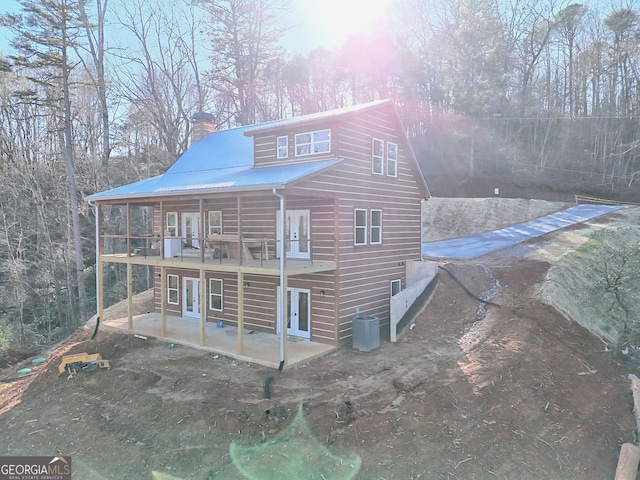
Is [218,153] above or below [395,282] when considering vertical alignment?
above

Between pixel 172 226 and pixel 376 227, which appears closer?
pixel 376 227

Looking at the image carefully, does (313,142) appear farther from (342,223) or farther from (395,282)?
(395,282)

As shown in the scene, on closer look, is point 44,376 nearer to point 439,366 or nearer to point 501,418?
point 439,366

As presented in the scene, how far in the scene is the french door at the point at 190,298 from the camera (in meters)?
16.1

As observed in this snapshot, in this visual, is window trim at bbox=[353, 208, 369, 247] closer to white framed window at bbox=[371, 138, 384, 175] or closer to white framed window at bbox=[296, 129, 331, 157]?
white framed window at bbox=[371, 138, 384, 175]

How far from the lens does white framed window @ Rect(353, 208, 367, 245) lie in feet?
42.5

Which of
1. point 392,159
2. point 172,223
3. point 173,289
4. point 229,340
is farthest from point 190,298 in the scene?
point 392,159

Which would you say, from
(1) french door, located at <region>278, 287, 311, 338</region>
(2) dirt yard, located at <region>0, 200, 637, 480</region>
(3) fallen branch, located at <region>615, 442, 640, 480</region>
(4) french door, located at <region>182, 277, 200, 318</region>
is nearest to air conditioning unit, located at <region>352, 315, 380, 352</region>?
(2) dirt yard, located at <region>0, 200, 637, 480</region>

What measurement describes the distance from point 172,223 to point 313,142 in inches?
302

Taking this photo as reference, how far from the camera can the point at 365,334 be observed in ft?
38.2

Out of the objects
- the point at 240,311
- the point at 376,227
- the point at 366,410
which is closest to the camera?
the point at 366,410

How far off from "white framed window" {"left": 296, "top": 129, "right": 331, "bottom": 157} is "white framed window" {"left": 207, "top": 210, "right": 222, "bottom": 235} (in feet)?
13.6

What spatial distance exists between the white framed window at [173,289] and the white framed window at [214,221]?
306cm

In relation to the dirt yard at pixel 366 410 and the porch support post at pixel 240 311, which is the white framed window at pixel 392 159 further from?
the porch support post at pixel 240 311
